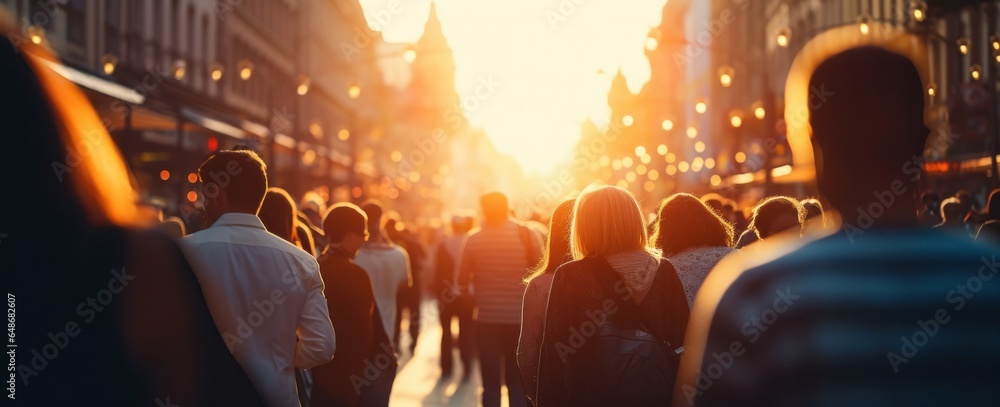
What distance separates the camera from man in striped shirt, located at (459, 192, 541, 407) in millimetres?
10078

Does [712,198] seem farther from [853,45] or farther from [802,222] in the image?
[853,45]

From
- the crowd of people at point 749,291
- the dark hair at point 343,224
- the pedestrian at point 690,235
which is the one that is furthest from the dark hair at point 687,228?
the crowd of people at point 749,291

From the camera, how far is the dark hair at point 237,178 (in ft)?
16.2

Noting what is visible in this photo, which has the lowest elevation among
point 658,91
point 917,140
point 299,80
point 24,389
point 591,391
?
point 591,391

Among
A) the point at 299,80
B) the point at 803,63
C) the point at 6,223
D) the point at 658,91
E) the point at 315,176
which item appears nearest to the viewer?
→ the point at 6,223

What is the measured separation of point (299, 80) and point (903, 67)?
25520 mm

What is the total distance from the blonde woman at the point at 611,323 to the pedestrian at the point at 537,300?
50 centimetres

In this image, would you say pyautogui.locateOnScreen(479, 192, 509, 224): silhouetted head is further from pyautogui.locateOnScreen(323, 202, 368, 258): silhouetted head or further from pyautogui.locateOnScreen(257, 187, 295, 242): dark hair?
pyautogui.locateOnScreen(257, 187, 295, 242): dark hair

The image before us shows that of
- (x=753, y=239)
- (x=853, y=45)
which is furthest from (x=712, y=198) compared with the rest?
(x=853, y=45)

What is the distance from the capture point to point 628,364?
16.0ft

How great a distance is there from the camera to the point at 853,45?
2463mm

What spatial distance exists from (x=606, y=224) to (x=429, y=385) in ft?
30.4

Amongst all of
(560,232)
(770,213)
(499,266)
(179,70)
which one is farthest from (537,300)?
(179,70)

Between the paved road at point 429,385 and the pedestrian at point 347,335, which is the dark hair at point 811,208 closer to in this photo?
the pedestrian at point 347,335
